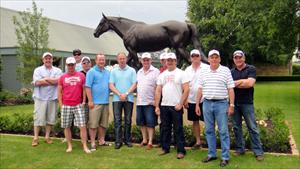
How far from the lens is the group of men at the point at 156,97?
19.8ft

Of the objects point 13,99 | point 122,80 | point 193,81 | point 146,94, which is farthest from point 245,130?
point 13,99

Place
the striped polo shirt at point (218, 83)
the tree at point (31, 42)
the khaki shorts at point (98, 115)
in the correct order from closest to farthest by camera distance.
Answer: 1. the striped polo shirt at point (218, 83)
2. the khaki shorts at point (98, 115)
3. the tree at point (31, 42)

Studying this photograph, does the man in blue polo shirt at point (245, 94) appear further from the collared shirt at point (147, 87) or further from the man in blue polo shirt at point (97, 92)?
the man in blue polo shirt at point (97, 92)

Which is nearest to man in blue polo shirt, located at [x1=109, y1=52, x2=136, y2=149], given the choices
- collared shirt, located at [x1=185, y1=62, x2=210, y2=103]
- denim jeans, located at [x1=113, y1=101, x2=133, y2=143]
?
denim jeans, located at [x1=113, y1=101, x2=133, y2=143]

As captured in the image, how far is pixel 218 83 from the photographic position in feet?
19.5

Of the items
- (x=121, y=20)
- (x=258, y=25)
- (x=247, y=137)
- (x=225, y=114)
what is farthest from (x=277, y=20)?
(x=225, y=114)

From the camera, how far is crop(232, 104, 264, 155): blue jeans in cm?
623

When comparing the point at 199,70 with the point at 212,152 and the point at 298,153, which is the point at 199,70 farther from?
the point at 298,153

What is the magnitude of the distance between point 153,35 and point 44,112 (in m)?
3.50

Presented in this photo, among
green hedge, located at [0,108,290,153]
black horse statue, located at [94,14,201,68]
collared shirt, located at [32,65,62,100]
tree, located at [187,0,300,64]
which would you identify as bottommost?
green hedge, located at [0,108,290,153]

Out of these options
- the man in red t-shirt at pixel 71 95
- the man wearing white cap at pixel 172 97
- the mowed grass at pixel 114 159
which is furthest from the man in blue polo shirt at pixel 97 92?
the man wearing white cap at pixel 172 97

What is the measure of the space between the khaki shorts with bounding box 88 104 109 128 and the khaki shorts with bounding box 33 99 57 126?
99cm

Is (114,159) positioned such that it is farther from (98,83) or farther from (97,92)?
(98,83)

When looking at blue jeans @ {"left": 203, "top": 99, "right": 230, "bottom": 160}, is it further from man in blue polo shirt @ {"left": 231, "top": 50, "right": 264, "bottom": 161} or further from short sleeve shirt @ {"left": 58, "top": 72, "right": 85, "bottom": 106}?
short sleeve shirt @ {"left": 58, "top": 72, "right": 85, "bottom": 106}
